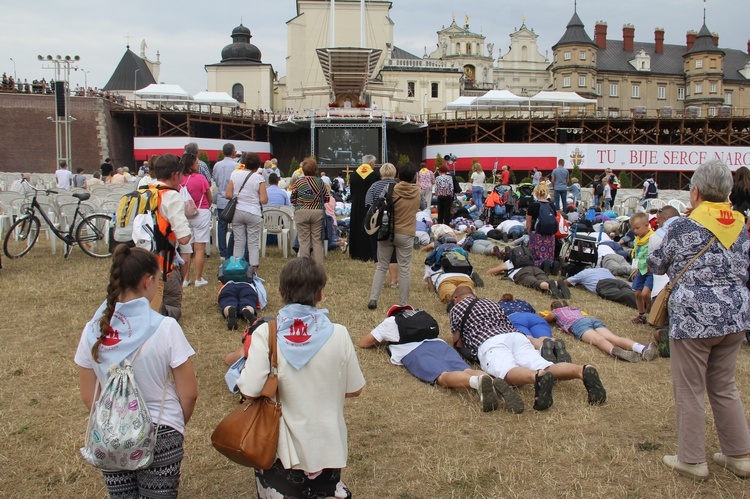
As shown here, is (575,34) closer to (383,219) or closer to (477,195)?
(477,195)

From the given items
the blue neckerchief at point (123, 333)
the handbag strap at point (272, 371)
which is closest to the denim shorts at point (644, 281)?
the handbag strap at point (272, 371)

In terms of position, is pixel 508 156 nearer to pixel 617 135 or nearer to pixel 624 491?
pixel 617 135

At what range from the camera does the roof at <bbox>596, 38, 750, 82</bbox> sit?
207ft

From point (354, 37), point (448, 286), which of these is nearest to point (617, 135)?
point (354, 37)

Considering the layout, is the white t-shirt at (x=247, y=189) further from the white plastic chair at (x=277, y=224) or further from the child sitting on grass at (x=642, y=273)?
the child sitting on grass at (x=642, y=273)

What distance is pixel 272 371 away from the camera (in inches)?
104

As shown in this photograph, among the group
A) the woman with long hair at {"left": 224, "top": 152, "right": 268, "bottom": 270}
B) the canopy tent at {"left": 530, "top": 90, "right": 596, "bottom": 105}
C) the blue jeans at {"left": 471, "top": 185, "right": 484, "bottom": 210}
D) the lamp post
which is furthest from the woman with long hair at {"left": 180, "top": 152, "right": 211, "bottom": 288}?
the canopy tent at {"left": 530, "top": 90, "right": 596, "bottom": 105}

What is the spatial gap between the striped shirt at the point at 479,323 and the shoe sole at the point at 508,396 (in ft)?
2.47

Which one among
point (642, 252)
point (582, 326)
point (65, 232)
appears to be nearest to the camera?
point (582, 326)

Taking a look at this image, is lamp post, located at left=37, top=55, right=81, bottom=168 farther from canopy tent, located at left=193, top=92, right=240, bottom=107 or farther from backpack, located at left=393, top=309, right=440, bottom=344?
backpack, located at left=393, top=309, right=440, bottom=344

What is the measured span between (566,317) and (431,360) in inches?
85.3

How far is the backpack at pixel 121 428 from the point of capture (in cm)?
239

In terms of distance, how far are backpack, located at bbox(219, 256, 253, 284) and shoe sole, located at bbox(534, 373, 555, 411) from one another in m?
3.56

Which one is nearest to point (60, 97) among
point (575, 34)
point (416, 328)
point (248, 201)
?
point (248, 201)
